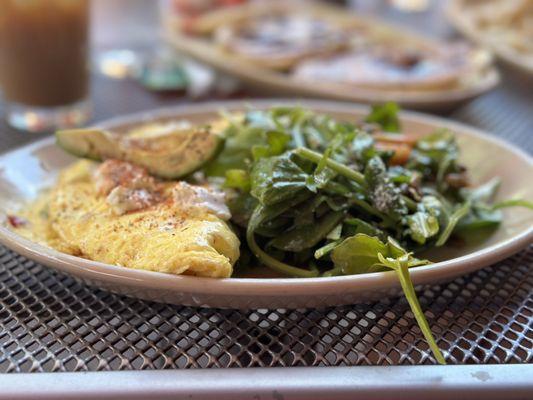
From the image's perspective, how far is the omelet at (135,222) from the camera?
1.20 meters

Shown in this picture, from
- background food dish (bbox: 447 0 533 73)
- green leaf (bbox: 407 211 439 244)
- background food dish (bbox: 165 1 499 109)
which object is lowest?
background food dish (bbox: 165 1 499 109)

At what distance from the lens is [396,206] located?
1.44 meters

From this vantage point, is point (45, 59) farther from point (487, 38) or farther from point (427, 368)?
point (487, 38)

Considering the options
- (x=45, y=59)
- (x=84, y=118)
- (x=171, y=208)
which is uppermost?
(x=171, y=208)

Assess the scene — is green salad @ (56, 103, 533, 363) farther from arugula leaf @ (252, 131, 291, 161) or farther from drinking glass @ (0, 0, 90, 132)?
drinking glass @ (0, 0, 90, 132)

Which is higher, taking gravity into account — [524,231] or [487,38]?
[524,231]

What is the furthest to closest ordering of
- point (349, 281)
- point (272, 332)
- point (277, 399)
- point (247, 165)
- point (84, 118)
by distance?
point (84, 118)
point (247, 165)
point (272, 332)
point (349, 281)
point (277, 399)

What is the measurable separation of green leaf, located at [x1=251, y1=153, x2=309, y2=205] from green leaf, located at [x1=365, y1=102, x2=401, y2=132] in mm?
616

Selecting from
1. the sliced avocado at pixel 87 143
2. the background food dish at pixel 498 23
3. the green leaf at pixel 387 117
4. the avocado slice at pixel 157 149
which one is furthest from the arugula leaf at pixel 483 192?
the background food dish at pixel 498 23

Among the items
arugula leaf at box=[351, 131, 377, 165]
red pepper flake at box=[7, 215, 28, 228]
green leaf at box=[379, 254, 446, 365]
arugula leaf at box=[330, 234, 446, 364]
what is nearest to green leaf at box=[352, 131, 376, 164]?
arugula leaf at box=[351, 131, 377, 165]

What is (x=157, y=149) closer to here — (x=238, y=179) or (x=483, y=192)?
(x=238, y=179)

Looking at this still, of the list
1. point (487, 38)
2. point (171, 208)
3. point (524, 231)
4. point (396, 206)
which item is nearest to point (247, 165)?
point (171, 208)

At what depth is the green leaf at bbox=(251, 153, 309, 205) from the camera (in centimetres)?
135

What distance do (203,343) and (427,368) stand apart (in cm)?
43
